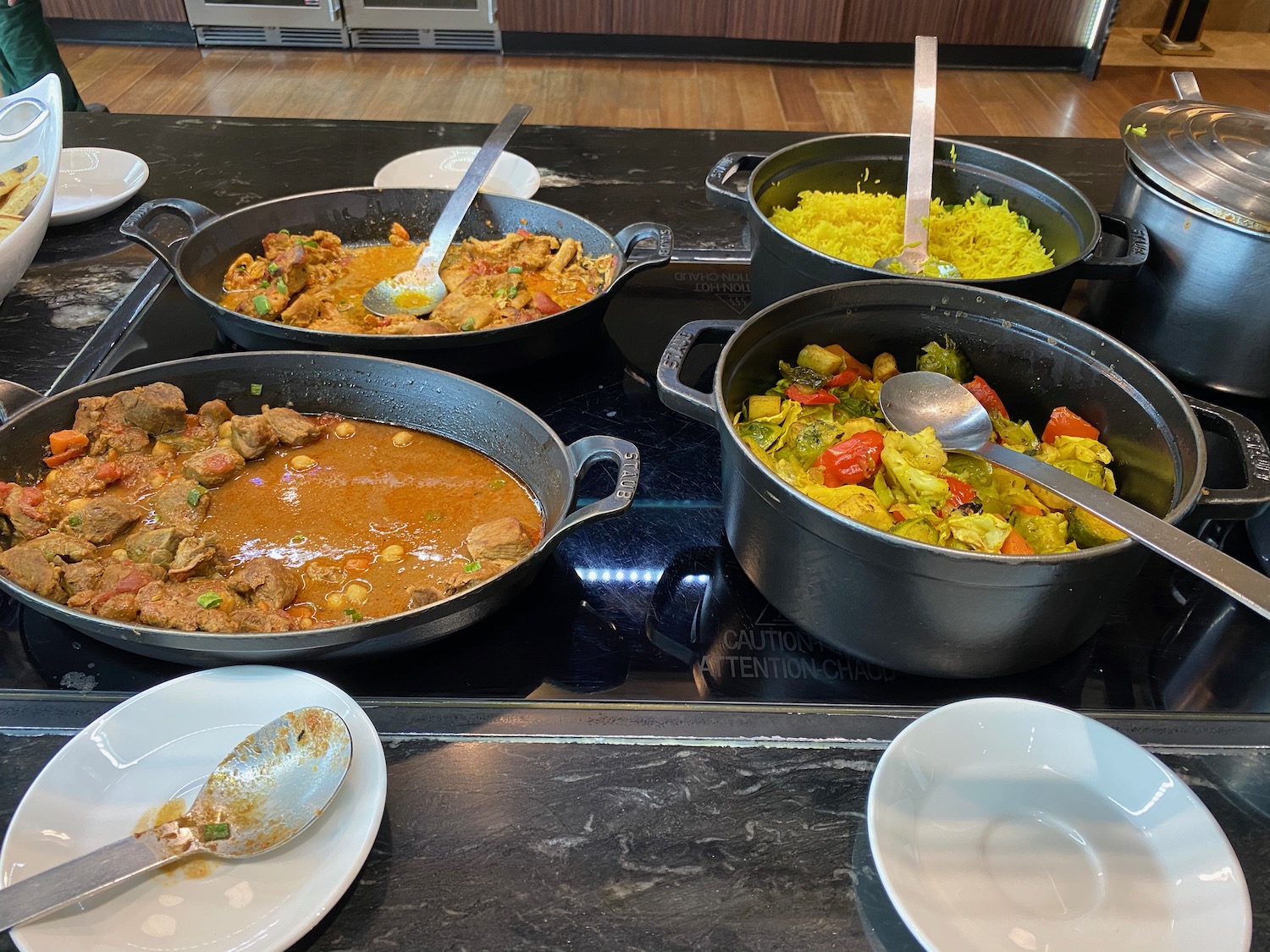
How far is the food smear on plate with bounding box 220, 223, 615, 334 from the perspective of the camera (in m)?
1.73

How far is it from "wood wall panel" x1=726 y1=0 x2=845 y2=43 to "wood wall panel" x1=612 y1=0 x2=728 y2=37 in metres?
0.06

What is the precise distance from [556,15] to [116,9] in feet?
9.50

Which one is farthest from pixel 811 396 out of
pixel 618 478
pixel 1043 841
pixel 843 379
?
pixel 1043 841

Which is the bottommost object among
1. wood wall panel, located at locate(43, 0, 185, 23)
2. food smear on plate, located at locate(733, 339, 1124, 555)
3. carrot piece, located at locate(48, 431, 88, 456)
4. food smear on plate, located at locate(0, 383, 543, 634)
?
wood wall panel, located at locate(43, 0, 185, 23)

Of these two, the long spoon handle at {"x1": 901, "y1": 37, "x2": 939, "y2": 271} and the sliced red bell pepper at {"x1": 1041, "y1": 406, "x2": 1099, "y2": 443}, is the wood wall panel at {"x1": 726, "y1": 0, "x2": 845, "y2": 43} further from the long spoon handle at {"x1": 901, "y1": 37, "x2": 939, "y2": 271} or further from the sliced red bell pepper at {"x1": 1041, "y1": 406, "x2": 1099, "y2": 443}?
the sliced red bell pepper at {"x1": 1041, "y1": 406, "x2": 1099, "y2": 443}

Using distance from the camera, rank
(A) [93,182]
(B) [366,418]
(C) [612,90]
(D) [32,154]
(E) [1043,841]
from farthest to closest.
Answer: (C) [612,90]
(A) [93,182]
(D) [32,154]
(B) [366,418]
(E) [1043,841]

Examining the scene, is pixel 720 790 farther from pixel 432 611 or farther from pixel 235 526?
pixel 235 526

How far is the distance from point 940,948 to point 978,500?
59 cm

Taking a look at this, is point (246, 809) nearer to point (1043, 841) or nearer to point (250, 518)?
point (250, 518)

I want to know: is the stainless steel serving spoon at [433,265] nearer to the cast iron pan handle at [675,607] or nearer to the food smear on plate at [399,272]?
the food smear on plate at [399,272]

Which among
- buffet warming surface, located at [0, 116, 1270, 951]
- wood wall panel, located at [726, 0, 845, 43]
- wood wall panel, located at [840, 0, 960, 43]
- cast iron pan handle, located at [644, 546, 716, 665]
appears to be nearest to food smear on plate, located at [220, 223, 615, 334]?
buffet warming surface, located at [0, 116, 1270, 951]

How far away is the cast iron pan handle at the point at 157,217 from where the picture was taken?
1.68 meters

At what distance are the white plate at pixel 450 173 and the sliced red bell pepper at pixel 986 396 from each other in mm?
1303

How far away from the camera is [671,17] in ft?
18.7
